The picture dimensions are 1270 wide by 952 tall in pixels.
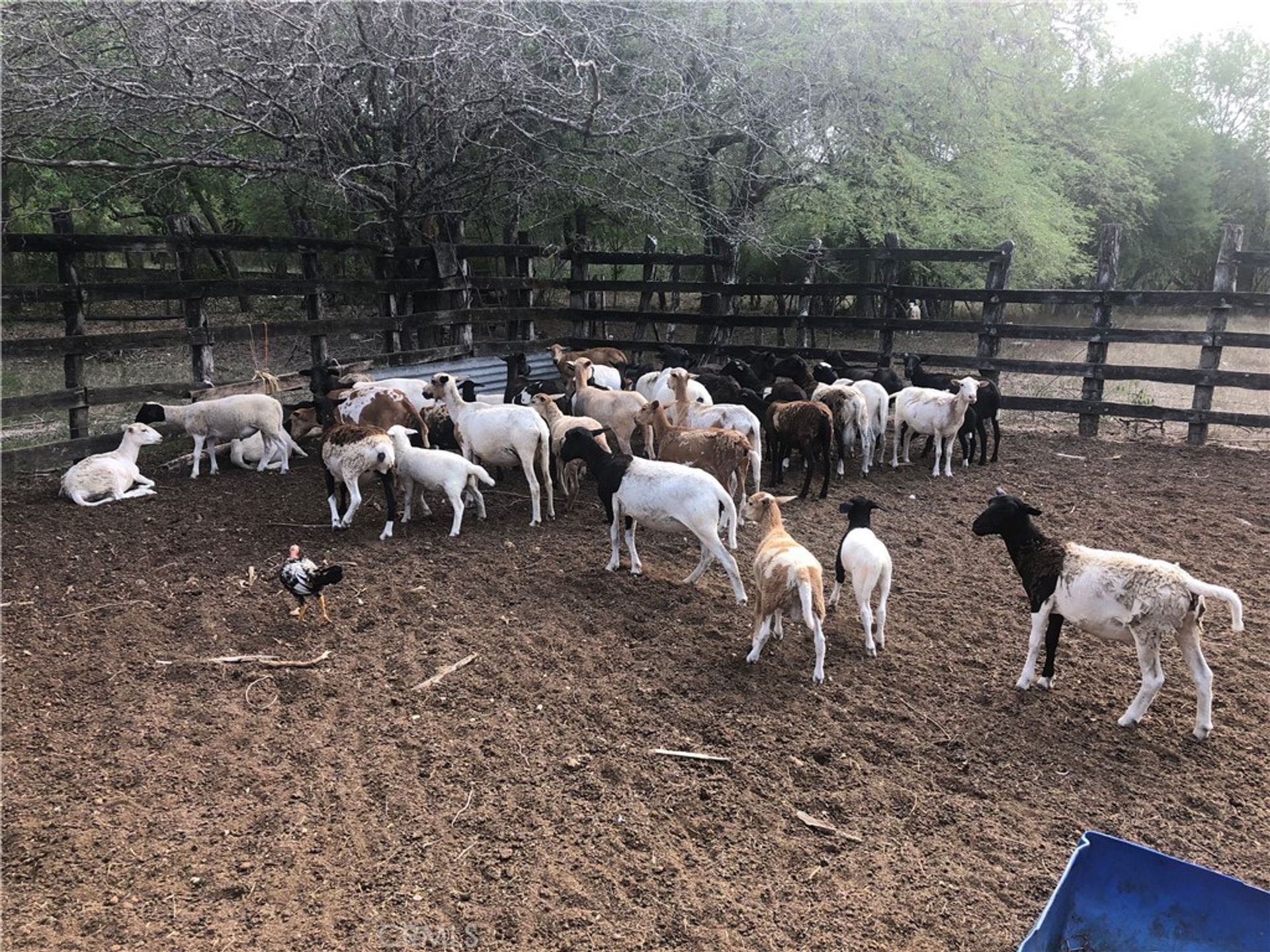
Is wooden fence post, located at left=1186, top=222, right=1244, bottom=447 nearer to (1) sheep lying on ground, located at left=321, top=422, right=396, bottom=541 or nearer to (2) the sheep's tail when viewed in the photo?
(2) the sheep's tail

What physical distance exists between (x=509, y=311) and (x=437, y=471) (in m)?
7.24

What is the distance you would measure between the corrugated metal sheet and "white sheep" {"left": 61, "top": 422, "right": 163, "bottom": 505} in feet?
11.8

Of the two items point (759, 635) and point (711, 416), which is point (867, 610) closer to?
point (759, 635)

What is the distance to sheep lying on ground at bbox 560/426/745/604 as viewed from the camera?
633cm

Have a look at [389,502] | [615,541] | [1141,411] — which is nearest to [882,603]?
[615,541]

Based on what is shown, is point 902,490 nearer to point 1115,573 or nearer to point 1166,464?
point 1166,464

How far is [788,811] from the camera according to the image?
155 inches

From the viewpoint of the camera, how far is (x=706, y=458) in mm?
7965

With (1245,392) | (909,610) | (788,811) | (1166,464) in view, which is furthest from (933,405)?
(1245,392)

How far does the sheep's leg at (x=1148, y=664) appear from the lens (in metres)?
4.53

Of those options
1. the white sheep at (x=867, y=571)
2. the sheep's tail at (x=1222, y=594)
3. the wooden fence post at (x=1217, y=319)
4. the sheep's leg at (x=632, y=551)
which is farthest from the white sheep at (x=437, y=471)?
the wooden fence post at (x=1217, y=319)

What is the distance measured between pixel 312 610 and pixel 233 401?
14.5 ft

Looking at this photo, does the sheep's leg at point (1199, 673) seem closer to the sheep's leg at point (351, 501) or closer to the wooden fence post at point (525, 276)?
the sheep's leg at point (351, 501)

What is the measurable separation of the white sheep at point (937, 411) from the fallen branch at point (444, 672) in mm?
6652
